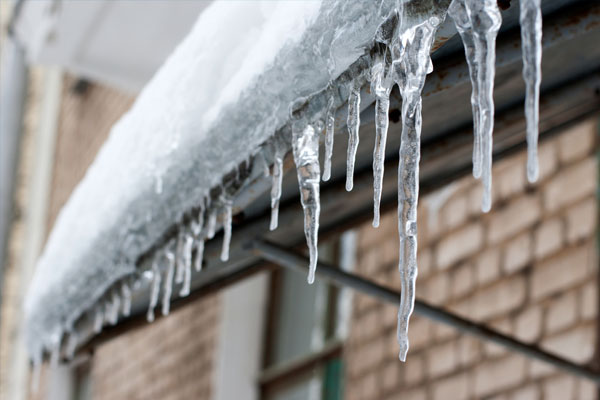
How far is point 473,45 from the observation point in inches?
36.8

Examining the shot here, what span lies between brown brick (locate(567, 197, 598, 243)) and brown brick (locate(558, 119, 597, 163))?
138mm

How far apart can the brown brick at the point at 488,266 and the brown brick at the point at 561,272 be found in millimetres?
206

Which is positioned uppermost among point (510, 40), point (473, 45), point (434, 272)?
point (434, 272)

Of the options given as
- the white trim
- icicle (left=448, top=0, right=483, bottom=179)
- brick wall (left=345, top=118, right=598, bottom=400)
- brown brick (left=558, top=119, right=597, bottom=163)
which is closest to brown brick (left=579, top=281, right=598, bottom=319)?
brick wall (left=345, top=118, right=598, bottom=400)

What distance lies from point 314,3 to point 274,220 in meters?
0.36

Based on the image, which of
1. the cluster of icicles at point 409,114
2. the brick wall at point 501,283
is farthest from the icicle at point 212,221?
the brick wall at point 501,283

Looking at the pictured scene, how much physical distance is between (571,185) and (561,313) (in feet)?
1.12

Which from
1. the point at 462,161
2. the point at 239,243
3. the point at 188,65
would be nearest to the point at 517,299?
the point at 462,161

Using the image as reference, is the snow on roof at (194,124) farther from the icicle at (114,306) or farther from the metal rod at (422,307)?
the metal rod at (422,307)

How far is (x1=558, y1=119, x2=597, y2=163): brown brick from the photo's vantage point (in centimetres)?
270

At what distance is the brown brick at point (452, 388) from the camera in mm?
3107

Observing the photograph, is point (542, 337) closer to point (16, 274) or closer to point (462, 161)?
point (462, 161)

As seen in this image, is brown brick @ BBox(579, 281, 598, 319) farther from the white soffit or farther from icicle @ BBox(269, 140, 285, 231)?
icicle @ BBox(269, 140, 285, 231)

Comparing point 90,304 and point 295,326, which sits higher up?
point 295,326
